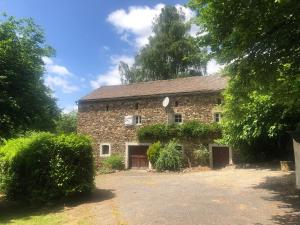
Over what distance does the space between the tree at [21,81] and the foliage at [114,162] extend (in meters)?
11.0

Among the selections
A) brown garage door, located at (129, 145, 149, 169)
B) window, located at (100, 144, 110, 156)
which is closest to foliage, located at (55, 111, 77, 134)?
window, located at (100, 144, 110, 156)

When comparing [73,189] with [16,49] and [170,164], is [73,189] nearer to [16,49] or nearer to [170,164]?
[16,49]

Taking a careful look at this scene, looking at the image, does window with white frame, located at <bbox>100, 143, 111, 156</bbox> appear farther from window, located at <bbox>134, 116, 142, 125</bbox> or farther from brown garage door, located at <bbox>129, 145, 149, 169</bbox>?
window, located at <bbox>134, 116, 142, 125</bbox>

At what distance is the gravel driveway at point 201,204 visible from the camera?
28.3 ft

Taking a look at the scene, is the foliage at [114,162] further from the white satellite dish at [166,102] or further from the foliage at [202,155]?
the foliage at [202,155]

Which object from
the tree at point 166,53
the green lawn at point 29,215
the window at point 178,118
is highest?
the tree at point 166,53

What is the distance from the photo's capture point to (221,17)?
8.00 m

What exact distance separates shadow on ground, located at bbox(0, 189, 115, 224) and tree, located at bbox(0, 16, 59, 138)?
125 inches

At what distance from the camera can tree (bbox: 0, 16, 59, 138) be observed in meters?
12.7

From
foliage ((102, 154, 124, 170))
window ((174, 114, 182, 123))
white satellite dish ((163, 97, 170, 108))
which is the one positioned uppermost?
white satellite dish ((163, 97, 170, 108))

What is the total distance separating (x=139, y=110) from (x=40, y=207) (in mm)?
14171

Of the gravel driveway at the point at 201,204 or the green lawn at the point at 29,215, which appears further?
the green lawn at the point at 29,215

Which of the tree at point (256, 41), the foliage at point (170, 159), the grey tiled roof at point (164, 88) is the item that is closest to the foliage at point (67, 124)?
the grey tiled roof at point (164, 88)

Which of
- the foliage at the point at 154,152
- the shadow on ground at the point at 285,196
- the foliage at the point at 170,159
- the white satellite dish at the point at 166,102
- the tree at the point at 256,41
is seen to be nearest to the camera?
the tree at the point at 256,41
